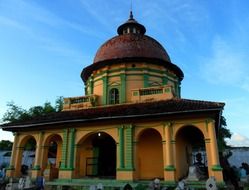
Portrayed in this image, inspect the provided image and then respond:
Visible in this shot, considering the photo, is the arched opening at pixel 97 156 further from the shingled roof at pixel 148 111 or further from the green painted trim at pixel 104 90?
the green painted trim at pixel 104 90

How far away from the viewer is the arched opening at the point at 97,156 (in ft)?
A: 51.0

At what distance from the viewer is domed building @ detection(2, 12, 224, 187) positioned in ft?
41.0

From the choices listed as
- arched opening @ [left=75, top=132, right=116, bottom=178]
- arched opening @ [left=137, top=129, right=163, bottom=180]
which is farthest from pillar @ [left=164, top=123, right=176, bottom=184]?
arched opening @ [left=75, top=132, right=116, bottom=178]

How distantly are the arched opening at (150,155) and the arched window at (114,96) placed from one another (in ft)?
12.6

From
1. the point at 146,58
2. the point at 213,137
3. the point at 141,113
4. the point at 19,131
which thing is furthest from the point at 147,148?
the point at 19,131

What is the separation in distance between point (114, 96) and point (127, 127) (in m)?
4.42

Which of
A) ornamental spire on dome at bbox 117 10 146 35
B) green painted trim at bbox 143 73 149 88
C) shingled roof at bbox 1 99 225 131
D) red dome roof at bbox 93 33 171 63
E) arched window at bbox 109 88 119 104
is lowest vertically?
shingled roof at bbox 1 99 225 131

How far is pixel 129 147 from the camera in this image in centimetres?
1330

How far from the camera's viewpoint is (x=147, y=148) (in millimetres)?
14688

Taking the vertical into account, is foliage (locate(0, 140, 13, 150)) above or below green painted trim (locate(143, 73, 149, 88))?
below

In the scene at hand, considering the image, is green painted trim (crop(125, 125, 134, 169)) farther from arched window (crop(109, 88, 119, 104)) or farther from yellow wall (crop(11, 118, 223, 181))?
arched window (crop(109, 88, 119, 104))

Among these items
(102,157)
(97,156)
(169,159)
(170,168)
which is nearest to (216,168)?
(170,168)

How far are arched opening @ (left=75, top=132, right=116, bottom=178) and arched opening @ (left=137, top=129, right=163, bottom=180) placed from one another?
2.00 m

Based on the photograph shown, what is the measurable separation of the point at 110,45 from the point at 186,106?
9.29 metres
